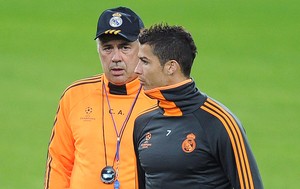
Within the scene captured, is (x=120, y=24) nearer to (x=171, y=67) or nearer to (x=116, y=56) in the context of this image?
(x=116, y=56)

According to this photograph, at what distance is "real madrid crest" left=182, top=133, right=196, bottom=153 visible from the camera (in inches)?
233

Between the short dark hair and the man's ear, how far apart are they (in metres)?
0.02

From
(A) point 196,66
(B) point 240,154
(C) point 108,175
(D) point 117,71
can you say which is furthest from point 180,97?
(A) point 196,66

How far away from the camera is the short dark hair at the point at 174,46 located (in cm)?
606

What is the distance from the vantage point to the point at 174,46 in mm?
6082

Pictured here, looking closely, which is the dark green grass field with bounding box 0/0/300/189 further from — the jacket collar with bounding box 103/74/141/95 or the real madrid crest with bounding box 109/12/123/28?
the real madrid crest with bounding box 109/12/123/28

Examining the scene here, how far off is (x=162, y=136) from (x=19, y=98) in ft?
28.1

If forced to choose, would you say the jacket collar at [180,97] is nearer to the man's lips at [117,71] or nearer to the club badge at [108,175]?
the club badge at [108,175]

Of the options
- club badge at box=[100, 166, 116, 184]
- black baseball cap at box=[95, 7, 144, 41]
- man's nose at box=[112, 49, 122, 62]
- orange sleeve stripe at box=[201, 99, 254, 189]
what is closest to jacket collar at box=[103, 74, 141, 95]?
man's nose at box=[112, 49, 122, 62]

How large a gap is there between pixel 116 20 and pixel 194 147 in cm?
133

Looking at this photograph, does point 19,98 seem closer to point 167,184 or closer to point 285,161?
point 285,161

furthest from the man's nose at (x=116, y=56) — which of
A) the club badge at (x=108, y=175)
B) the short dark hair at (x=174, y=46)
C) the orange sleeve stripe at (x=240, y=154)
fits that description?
the orange sleeve stripe at (x=240, y=154)

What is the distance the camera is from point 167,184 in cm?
596

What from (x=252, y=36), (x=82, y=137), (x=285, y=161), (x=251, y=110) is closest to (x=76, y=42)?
(x=252, y=36)
